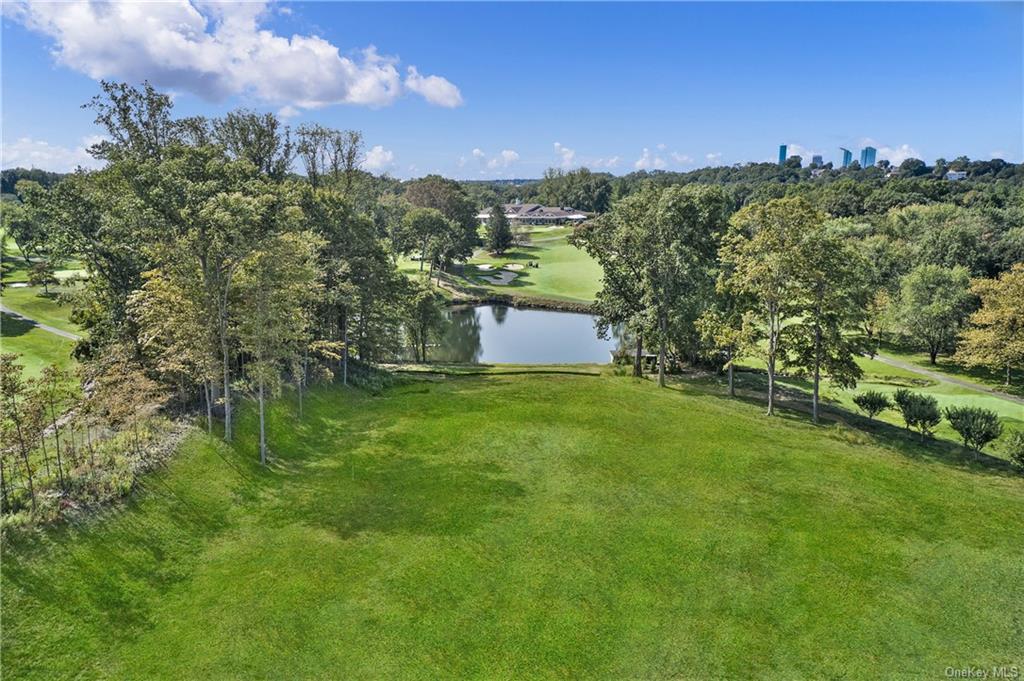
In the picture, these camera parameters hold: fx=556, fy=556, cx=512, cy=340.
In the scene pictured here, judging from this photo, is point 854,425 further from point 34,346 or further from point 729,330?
point 34,346

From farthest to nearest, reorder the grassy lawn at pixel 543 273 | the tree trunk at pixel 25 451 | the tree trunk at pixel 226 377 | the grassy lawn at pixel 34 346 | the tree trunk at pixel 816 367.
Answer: the grassy lawn at pixel 543 273
the grassy lawn at pixel 34 346
the tree trunk at pixel 816 367
the tree trunk at pixel 226 377
the tree trunk at pixel 25 451

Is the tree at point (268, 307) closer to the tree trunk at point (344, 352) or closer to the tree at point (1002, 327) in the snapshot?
the tree trunk at point (344, 352)

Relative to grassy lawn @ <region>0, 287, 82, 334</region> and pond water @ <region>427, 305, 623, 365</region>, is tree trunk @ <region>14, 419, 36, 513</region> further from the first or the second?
pond water @ <region>427, 305, 623, 365</region>

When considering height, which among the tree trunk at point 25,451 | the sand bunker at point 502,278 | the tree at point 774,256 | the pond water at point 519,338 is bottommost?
the pond water at point 519,338

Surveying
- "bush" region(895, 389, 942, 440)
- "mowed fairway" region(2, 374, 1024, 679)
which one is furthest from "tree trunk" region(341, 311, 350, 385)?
"bush" region(895, 389, 942, 440)

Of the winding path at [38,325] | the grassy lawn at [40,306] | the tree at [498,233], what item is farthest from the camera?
the tree at [498,233]

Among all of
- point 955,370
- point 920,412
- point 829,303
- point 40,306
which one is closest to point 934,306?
point 955,370

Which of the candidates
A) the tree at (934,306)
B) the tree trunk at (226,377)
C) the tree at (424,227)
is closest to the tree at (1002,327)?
the tree at (934,306)
